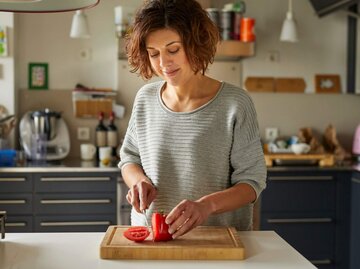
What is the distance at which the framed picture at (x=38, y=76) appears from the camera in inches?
156

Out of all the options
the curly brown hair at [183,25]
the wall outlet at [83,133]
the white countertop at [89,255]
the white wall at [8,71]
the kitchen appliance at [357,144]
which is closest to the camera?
the white countertop at [89,255]

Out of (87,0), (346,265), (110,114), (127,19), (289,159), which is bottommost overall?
(346,265)

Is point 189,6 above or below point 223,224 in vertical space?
above

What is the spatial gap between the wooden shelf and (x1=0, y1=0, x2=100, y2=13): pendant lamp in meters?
2.38

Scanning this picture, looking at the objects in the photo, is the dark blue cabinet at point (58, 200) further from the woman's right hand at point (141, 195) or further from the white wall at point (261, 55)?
the woman's right hand at point (141, 195)

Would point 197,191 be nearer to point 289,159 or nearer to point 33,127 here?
point 289,159

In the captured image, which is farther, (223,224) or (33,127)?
(33,127)

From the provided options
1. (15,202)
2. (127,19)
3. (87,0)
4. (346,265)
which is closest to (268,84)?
(127,19)

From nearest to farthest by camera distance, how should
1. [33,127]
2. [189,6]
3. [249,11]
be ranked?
1. [189,6]
2. [33,127]
3. [249,11]

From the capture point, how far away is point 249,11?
4043 mm

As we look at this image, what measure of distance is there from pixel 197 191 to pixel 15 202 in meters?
2.12

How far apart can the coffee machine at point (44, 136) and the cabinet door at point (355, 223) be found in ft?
6.32

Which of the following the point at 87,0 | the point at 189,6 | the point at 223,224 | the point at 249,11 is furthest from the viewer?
the point at 249,11

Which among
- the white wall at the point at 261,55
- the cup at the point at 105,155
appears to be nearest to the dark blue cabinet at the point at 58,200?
the cup at the point at 105,155
